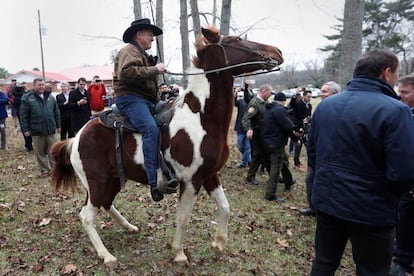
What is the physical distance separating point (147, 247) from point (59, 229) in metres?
1.61

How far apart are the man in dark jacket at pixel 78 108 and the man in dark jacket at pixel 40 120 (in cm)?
182

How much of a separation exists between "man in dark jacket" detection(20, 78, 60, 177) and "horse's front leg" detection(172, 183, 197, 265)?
5594mm

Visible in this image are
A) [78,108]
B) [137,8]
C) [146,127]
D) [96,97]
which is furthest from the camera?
[137,8]

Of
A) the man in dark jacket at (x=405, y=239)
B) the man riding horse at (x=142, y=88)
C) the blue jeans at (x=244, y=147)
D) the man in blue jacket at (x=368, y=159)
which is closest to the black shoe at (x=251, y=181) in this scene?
the blue jeans at (x=244, y=147)

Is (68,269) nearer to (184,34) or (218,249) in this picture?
(218,249)

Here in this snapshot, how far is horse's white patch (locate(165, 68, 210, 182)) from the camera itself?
3918 millimetres

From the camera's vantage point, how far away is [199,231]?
5309mm

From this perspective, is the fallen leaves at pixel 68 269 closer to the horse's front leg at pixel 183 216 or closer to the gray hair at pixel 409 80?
the horse's front leg at pixel 183 216

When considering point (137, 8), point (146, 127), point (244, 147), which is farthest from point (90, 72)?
point (146, 127)

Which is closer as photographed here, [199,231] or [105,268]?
[105,268]

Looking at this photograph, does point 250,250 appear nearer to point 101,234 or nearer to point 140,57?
point 101,234

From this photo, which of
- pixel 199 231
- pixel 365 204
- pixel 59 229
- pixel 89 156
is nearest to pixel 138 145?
pixel 89 156

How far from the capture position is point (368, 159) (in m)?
2.43

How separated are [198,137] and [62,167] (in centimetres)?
241
